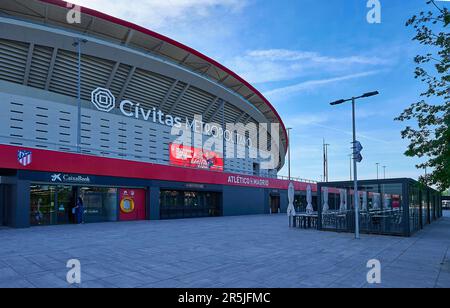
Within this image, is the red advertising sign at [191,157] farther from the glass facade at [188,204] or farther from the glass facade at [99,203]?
the glass facade at [99,203]

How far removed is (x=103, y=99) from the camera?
29.3 meters

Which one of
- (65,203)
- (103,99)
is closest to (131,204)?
(65,203)

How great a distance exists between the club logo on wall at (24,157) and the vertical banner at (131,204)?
6768 mm

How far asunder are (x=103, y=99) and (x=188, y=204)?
12.0 m

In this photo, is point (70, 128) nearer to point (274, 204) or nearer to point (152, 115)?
point (152, 115)

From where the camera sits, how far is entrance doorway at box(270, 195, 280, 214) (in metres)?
42.1

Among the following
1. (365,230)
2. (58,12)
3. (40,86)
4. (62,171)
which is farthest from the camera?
(40,86)

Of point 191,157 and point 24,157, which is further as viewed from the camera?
point 191,157

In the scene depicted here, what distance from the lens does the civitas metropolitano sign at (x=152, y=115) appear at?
94.4ft

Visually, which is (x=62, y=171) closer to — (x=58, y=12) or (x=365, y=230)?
(x=58, y=12)

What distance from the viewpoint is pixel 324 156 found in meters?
70.0

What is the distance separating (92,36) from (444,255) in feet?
87.6
